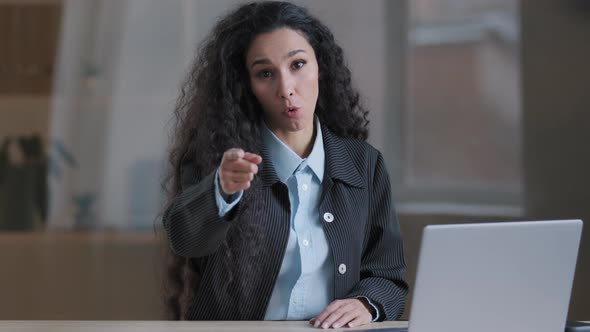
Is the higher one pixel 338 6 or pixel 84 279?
pixel 338 6

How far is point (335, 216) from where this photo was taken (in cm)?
160

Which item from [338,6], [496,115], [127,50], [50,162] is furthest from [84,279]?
A: [496,115]

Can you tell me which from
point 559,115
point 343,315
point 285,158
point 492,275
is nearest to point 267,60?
point 285,158

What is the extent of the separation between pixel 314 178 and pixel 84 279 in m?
1.52

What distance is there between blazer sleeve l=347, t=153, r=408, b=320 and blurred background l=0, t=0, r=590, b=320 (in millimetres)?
1294

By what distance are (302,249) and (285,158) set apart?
0.17 m

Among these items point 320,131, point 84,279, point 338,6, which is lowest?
point 84,279

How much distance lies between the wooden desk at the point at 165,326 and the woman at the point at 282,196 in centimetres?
6

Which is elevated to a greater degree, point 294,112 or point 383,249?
point 294,112

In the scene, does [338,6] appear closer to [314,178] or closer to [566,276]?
[314,178]

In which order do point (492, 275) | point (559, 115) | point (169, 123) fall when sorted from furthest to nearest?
point (559, 115) → point (169, 123) → point (492, 275)

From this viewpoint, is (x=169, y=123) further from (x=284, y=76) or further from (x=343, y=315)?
(x=343, y=315)

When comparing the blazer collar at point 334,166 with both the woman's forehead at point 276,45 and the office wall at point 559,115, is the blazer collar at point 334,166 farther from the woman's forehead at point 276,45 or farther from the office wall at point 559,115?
the office wall at point 559,115

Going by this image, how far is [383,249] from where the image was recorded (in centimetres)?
167
